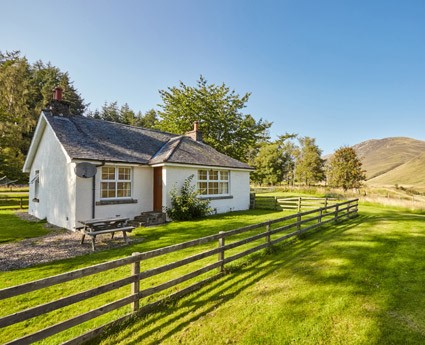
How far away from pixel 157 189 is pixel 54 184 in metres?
5.61

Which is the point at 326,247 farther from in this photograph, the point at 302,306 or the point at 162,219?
the point at 162,219

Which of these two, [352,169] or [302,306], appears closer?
[302,306]

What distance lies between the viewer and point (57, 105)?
15.3 m

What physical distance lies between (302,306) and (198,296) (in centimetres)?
205

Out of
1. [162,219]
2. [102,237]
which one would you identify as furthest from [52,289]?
[162,219]

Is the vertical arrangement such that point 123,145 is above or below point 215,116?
below

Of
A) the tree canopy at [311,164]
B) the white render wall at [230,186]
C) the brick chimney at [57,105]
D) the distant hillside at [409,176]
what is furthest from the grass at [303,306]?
the distant hillside at [409,176]

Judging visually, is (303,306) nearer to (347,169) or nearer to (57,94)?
(57,94)

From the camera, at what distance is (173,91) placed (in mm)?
31922

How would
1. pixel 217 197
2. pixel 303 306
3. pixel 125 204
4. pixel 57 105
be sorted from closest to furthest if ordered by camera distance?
1. pixel 303 306
2. pixel 125 204
3. pixel 57 105
4. pixel 217 197

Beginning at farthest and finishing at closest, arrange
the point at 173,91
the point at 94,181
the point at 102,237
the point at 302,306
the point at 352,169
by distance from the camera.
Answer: the point at 352,169 → the point at 173,91 → the point at 94,181 → the point at 102,237 → the point at 302,306

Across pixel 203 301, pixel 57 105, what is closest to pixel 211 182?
pixel 57 105

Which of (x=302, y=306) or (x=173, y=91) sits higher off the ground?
(x=173, y=91)

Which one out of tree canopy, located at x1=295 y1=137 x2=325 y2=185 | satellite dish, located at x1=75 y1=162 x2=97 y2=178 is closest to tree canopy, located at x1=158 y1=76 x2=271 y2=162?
satellite dish, located at x1=75 y1=162 x2=97 y2=178
